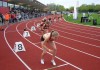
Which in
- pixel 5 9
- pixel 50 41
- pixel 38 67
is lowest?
pixel 38 67

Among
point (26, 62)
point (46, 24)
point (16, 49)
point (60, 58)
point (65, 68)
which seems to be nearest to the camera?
point (65, 68)

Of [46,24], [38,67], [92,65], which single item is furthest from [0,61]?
[46,24]

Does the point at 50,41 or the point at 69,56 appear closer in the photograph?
the point at 50,41

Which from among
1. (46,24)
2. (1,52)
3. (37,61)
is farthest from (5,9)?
(37,61)

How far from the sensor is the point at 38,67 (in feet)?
22.7

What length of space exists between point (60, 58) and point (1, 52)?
3157 millimetres

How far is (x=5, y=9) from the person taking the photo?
32.5 m

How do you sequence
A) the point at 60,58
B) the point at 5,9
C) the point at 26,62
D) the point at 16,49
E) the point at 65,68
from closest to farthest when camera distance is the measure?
the point at 65,68 < the point at 26,62 < the point at 60,58 < the point at 16,49 < the point at 5,9

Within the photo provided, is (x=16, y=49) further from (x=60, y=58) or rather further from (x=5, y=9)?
(x=5, y=9)

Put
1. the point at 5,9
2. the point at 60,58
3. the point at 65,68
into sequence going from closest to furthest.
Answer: the point at 65,68, the point at 60,58, the point at 5,9

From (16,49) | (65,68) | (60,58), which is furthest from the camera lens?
(16,49)

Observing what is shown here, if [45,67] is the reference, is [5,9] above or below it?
above

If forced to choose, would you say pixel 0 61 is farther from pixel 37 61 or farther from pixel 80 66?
pixel 80 66

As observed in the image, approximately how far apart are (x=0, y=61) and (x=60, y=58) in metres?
2.62
